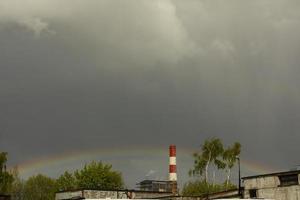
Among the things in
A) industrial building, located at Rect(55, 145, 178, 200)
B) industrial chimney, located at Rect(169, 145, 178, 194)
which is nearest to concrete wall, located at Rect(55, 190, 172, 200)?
industrial building, located at Rect(55, 145, 178, 200)

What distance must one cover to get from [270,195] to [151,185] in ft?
456

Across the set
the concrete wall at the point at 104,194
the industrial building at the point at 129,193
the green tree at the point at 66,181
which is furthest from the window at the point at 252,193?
the green tree at the point at 66,181

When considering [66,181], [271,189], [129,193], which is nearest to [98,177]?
[66,181]

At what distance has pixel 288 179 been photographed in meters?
51.1

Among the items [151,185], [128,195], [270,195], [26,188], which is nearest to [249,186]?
[270,195]

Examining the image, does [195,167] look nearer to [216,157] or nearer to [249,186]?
[216,157]

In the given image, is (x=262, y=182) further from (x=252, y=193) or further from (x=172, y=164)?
(x=172, y=164)

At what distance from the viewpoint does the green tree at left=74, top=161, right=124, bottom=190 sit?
319ft

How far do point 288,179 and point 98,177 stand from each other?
53216 mm

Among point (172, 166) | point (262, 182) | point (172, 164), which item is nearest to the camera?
point (262, 182)

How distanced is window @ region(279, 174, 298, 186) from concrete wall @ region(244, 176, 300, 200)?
0.43m

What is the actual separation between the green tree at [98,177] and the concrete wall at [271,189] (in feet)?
154

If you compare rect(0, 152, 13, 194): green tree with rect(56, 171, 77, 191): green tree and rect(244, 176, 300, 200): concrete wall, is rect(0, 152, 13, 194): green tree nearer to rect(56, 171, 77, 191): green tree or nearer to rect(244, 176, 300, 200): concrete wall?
rect(56, 171, 77, 191): green tree

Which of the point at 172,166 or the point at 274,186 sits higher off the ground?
the point at 172,166
